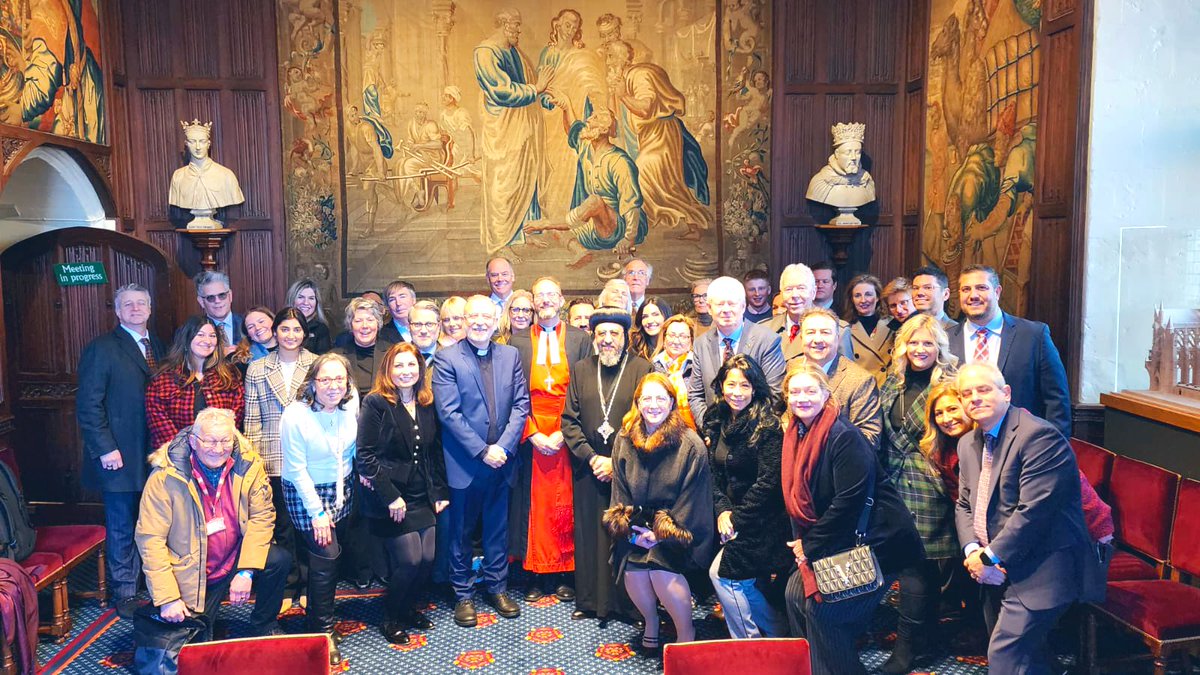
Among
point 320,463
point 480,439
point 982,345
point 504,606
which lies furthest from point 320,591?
point 982,345

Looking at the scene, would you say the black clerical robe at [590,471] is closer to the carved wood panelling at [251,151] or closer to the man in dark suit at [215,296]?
the man in dark suit at [215,296]

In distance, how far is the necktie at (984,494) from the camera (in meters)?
3.96

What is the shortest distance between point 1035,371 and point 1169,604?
1.37 metres

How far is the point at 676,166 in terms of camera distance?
8.68 m

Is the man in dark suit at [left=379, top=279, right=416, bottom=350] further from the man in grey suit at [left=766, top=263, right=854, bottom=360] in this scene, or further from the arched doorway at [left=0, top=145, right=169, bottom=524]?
the man in grey suit at [left=766, top=263, right=854, bottom=360]

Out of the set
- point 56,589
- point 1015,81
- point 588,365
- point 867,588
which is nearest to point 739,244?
point 1015,81

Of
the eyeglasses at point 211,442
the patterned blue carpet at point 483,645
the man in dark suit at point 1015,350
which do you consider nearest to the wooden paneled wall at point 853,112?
the man in dark suit at point 1015,350

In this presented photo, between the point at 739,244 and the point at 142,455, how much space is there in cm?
554

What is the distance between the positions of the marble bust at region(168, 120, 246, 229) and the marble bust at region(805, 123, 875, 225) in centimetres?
539

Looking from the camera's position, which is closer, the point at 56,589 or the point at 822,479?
the point at 822,479

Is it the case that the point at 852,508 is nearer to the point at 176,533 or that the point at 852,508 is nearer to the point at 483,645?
the point at 483,645

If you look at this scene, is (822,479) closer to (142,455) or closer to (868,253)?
(142,455)

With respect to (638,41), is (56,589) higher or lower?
lower

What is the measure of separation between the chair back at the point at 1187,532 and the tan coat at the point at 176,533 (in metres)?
4.53
